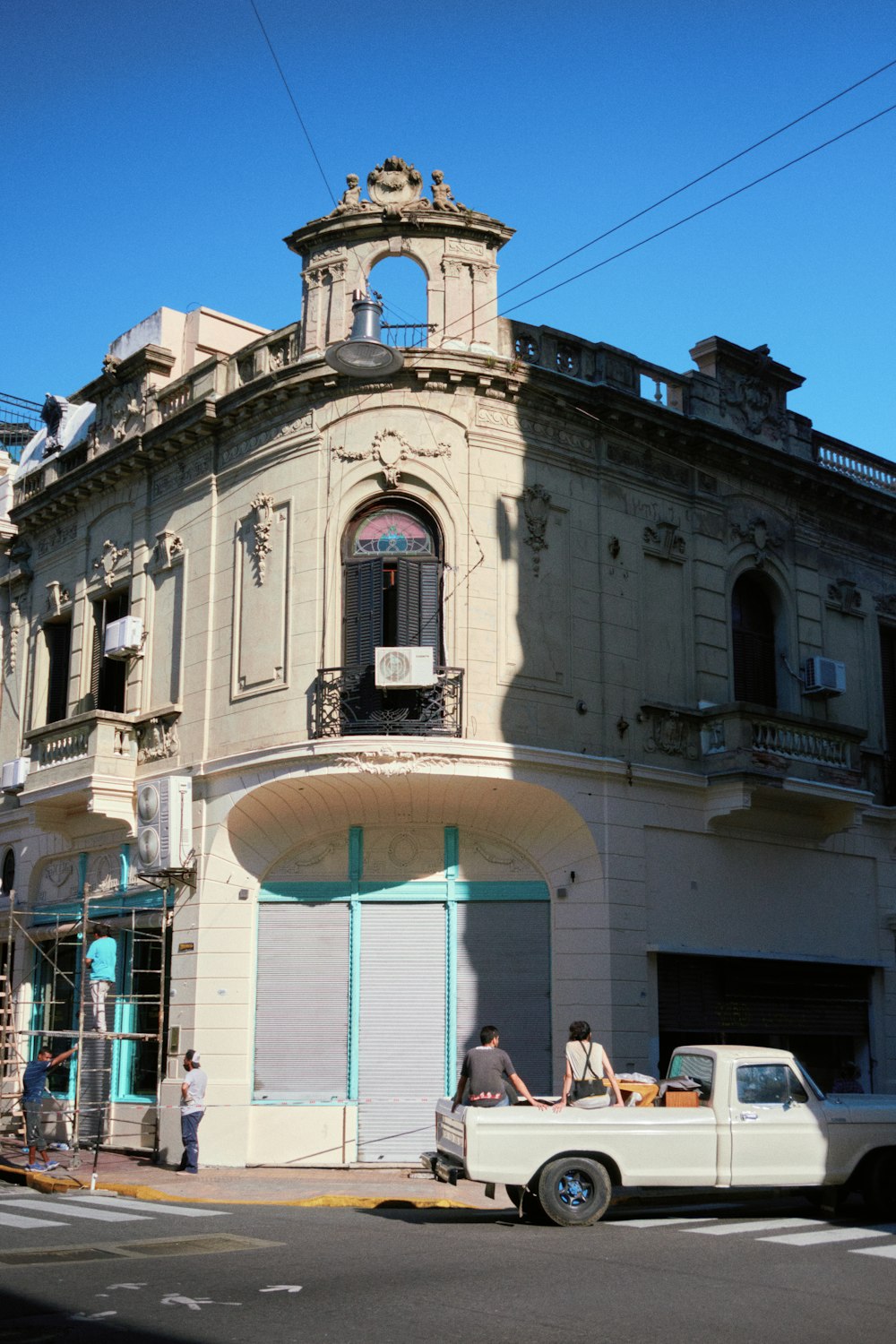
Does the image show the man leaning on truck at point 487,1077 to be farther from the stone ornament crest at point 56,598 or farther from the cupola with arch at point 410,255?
the stone ornament crest at point 56,598

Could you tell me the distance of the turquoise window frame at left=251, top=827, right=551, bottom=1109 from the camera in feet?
63.7

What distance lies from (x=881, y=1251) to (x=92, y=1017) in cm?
1458

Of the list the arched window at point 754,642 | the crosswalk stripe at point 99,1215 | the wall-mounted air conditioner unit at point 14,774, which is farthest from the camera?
the wall-mounted air conditioner unit at point 14,774

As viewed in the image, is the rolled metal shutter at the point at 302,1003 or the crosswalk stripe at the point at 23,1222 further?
the rolled metal shutter at the point at 302,1003

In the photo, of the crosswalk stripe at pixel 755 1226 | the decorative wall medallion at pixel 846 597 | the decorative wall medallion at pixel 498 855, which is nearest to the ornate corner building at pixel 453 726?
the decorative wall medallion at pixel 498 855

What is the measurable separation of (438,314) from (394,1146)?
455 inches

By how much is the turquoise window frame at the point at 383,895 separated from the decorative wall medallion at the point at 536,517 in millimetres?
4125

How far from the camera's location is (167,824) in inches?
805

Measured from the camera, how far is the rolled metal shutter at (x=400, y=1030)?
19.1m

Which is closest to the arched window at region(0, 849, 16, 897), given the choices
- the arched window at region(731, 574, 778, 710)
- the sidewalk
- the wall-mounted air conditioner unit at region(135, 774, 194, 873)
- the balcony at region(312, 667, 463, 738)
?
the wall-mounted air conditioner unit at region(135, 774, 194, 873)

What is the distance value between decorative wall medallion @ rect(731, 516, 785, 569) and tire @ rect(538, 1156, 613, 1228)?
1282 centimetres

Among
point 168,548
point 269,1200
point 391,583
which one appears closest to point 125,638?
point 168,548

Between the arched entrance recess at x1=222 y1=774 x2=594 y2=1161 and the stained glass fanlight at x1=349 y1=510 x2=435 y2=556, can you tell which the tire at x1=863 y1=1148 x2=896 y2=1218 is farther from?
the stained glass fanlight at x1=349 y1=510 x2=435 y2=556

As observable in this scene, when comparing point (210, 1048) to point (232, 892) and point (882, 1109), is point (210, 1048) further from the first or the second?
point (882, 1109)
